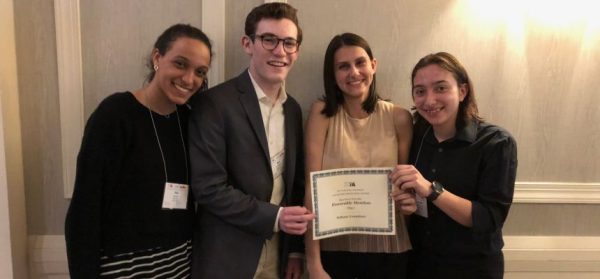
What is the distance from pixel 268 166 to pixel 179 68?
47cm

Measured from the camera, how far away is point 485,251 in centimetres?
149

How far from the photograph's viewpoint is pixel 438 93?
146cm

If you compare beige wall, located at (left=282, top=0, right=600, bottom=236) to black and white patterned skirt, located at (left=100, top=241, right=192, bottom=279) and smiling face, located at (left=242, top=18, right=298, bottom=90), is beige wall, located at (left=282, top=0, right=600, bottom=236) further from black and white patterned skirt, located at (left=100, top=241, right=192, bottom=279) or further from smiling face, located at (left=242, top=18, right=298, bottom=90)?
black and white patterned skirt, located at (left=100, top=241, right=192, bottom=279)

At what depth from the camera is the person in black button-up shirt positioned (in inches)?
56.6

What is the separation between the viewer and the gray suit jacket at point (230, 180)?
1373 mm

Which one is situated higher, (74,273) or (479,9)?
(479,9)

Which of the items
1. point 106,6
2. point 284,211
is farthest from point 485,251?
point 106,6

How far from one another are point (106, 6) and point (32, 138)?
0.68 metres

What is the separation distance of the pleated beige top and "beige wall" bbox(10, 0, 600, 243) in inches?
13.6

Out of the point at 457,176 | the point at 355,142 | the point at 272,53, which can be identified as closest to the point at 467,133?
the point at 457,176

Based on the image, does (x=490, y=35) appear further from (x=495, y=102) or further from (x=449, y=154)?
(x=449, y=154)

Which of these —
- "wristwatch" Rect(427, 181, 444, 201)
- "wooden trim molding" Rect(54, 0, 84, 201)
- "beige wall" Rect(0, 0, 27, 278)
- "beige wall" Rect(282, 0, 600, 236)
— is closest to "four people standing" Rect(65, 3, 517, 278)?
"wristwatch" Rect(427, 181, 444, 201)

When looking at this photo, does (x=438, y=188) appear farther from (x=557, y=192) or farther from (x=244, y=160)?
(x=557, y=192)

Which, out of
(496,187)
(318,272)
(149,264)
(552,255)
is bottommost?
(552,255)
